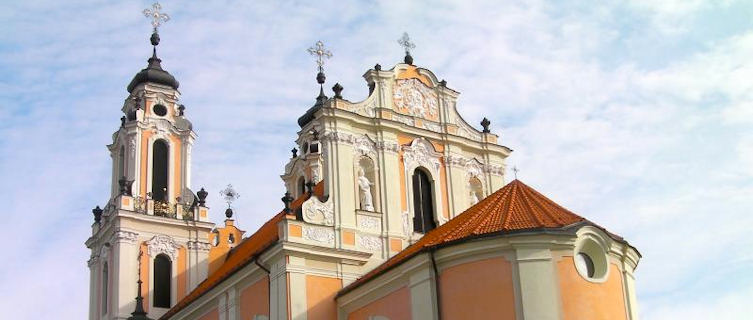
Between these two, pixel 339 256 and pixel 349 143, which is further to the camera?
pixel 349 143

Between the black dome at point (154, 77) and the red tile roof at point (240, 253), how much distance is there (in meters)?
6.22

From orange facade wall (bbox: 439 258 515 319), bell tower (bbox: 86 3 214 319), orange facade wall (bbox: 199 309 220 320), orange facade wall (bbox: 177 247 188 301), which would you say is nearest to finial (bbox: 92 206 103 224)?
bell tower (bbox: 86 3 214 319)

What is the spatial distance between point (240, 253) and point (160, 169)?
481 cm

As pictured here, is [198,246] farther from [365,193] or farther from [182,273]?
[365,193]

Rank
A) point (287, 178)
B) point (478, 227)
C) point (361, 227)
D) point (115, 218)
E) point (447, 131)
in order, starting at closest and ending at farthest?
point (478, 227) < point (361, 227) < point (447, 131) < point (115, 218) < point (287, 178)

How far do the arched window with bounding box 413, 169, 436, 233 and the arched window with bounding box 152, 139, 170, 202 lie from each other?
35.3ft

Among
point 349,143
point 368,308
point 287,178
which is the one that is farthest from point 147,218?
point 368,308

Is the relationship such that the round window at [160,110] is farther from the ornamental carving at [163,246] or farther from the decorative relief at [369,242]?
the decorative relief at [369,242]

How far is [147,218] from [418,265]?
14.2 meters

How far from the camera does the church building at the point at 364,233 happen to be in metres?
18.7

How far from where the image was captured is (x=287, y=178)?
1420 inches

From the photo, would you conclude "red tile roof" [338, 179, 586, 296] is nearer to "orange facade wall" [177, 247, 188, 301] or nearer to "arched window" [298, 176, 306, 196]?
"orange facade wall" [177, 247, 188, 301]

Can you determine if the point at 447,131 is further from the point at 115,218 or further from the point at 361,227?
the point at 115,218

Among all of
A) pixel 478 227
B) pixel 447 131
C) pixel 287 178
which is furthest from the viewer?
pixel 287 178
